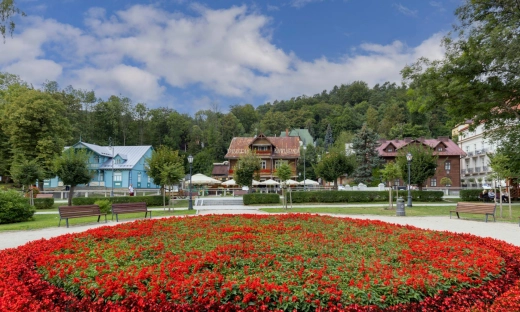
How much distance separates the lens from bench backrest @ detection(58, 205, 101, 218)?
14.7m

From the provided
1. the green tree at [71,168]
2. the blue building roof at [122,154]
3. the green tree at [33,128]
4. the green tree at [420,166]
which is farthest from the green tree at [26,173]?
the green tree at [420,166]

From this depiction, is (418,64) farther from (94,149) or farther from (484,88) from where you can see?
(94,149)

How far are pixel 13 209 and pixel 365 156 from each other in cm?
4365

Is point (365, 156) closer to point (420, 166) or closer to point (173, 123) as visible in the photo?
point (420, 166)

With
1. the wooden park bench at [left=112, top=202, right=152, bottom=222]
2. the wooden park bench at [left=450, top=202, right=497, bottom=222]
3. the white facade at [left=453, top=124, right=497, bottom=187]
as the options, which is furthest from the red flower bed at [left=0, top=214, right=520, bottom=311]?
the white facade at [left=453, top=124, right=497, bottom=187]

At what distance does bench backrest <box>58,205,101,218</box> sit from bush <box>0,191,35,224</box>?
5.21 m

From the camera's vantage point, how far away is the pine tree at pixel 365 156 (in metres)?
49.2

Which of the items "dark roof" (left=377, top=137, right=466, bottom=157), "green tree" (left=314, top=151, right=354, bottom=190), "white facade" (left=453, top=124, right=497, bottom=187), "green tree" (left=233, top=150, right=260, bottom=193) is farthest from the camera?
"white facade" (left=453, top=124, right=497, bottom=187)

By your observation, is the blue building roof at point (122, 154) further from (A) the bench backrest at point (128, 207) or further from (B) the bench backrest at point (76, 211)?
(B) the bench backrest at point (76, 211)

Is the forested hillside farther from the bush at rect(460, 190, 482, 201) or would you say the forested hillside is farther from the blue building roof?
the bush at rect(460, 190, 482, 201)

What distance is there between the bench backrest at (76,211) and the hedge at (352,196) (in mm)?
18110

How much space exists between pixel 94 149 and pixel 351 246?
4979cm

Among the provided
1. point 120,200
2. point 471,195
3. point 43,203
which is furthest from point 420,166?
point 43,203

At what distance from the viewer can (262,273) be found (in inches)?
178
